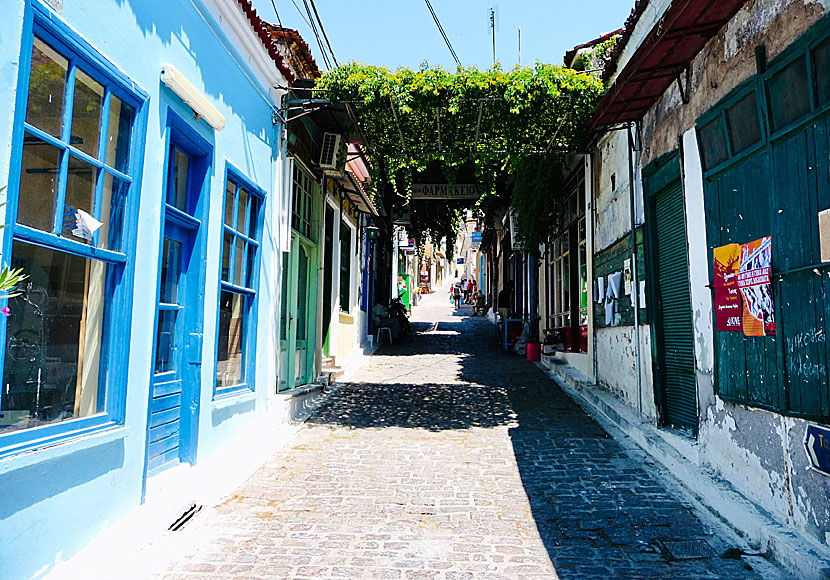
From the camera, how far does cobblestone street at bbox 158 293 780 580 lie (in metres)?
3.42

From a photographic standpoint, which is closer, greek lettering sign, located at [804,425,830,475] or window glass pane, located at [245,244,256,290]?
greek lettering sign, located at [804,425,830,475]

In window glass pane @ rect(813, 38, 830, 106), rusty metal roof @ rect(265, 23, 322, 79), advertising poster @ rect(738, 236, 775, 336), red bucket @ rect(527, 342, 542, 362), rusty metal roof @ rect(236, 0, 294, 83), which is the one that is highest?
rusty metal roof @ rect(265, 23, 322, 79)

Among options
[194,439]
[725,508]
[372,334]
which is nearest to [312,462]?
[194,439]

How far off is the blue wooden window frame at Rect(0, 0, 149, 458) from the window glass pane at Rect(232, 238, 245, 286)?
1.94 m

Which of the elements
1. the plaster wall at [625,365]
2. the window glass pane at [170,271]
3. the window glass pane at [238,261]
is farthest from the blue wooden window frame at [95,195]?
the plaster wall at [625,365]

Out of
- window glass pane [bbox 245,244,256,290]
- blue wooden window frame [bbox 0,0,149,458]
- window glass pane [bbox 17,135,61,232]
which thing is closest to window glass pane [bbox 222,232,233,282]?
window glass pane [bbox 245,244,256,290]

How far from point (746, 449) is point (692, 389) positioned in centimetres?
140

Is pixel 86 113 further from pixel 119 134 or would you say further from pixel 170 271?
pixel 170 271

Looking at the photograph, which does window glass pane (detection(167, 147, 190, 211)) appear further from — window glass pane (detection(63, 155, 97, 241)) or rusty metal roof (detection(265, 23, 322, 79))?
rusty metal roof (detection(265, 23, 322, 79))

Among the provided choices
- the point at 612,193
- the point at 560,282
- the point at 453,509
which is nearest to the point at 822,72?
the point at 453,509

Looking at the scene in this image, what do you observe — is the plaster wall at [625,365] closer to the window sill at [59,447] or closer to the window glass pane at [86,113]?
the window sill at [59,447]

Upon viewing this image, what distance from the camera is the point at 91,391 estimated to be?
3426mm

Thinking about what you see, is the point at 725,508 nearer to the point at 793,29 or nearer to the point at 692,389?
the point at 692,389

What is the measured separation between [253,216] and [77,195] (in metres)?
2.98
